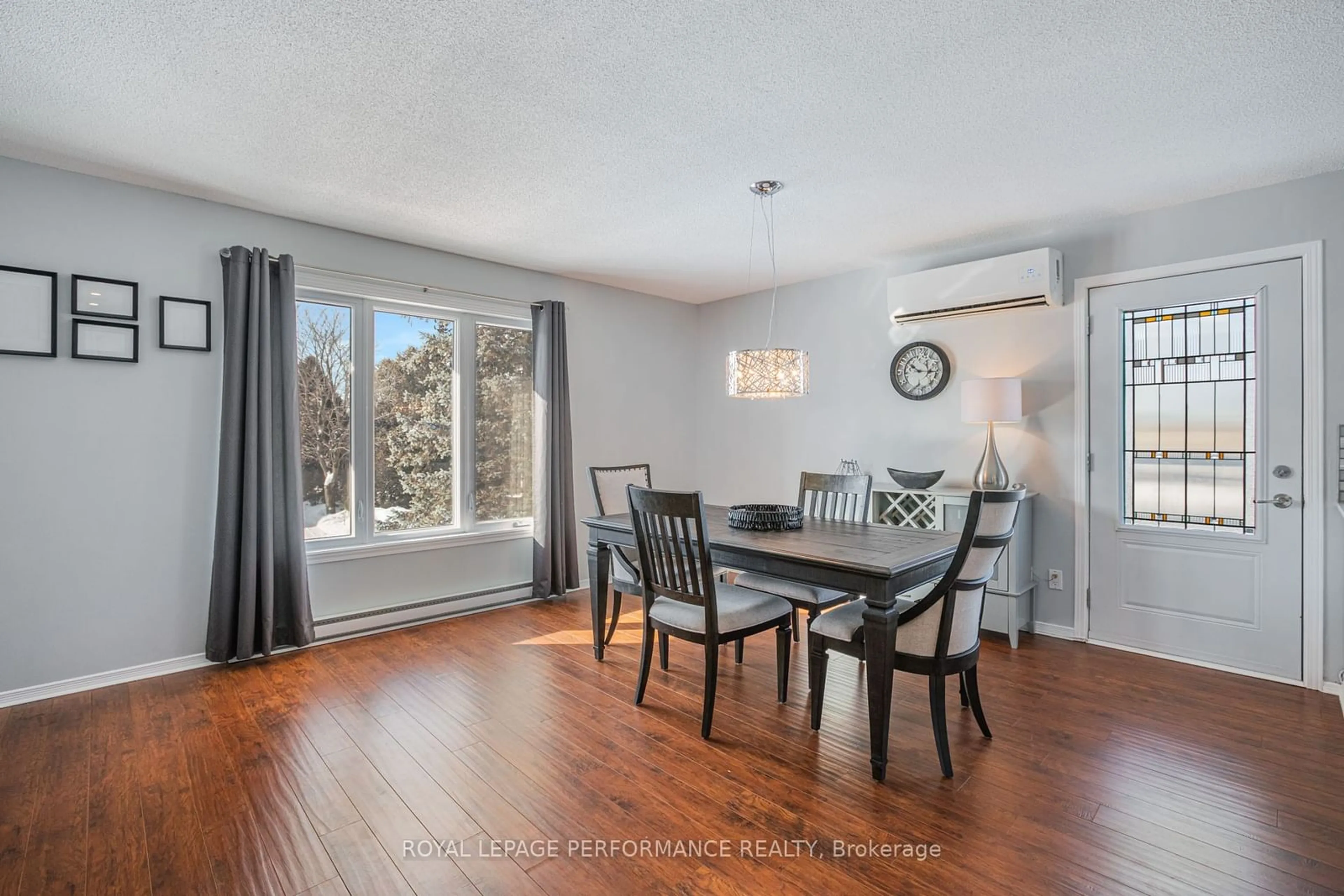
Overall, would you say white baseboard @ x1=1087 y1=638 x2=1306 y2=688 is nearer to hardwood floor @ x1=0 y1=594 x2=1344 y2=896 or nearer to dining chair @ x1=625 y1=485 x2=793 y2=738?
hardwood floor @ x1=0 y1=594 x2=1344 y2=896

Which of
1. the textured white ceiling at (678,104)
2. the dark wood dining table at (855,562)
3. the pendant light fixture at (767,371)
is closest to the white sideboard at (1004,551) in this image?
the dark wood dining table at (855,562)

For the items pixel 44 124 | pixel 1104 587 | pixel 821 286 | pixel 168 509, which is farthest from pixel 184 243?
pixel 1104 587

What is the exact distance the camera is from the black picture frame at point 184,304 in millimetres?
3246

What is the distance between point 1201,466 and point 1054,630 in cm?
124

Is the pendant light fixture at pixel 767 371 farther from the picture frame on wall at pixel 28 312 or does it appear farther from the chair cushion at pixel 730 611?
the picture frame on wall at pixel 28 312

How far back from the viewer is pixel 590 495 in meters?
5.11

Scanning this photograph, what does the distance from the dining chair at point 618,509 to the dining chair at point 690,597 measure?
516mm

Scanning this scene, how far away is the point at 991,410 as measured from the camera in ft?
12.4

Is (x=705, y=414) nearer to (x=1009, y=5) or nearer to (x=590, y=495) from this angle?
(x=590, y=495)

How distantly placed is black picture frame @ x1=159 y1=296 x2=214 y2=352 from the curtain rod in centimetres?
28

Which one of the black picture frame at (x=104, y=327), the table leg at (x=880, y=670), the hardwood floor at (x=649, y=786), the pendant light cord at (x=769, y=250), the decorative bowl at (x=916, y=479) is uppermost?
the pendant light cord at (x=769, y=250)

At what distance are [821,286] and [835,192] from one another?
1.87 metres

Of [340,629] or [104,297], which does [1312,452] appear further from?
[104,297]

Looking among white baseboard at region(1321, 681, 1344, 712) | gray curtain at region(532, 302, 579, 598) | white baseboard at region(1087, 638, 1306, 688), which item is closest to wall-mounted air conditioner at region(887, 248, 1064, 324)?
white baseboard at region(1087, 638, 1306, 688)
